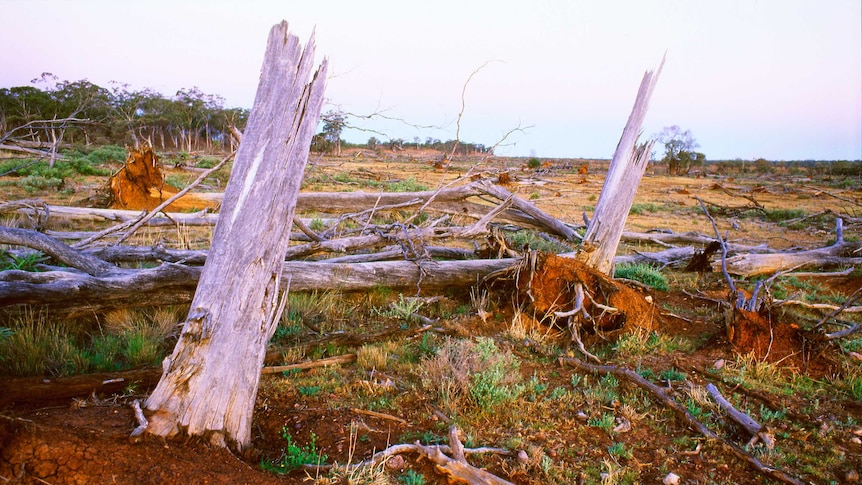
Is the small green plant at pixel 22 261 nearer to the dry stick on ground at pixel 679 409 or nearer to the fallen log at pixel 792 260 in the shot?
the dry stick on ground at pixel 679 409

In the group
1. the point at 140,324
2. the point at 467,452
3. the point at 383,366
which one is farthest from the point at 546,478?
the point at 140,324

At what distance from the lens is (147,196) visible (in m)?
11.7

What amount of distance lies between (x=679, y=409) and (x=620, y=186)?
127 inches

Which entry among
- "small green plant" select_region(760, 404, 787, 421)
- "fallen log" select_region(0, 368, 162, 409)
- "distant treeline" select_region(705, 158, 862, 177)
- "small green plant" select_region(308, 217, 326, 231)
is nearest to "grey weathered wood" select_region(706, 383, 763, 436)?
"small green plant" select_region(760, 404, 787, 421)

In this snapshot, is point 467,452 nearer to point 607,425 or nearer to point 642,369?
point 607,425

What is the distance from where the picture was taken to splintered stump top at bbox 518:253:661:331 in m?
5.57

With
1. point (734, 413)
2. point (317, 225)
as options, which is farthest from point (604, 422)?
point (317, 225)

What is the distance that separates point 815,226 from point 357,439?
16.4 meters

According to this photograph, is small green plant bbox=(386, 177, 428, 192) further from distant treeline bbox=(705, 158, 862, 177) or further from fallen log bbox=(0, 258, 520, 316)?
distant treeline bbox=(705, 158, 862, 177)

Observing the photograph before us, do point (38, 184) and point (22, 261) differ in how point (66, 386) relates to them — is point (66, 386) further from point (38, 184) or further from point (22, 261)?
point (38, 184)

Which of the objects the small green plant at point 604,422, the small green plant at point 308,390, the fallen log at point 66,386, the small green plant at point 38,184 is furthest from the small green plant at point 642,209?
the small green plant at point 38,184

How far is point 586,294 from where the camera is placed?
18.5 ft

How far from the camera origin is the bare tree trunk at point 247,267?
2717mm

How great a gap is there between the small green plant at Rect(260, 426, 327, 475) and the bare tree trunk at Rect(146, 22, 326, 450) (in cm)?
19
